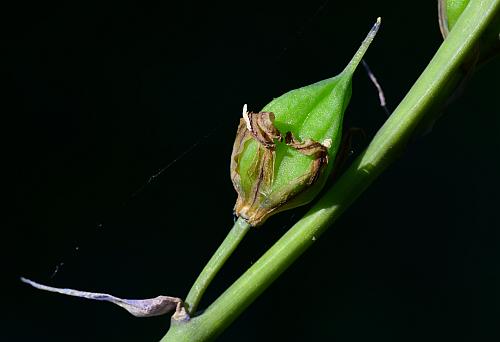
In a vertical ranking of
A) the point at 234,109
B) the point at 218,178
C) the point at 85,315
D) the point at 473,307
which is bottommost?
the point at 473,307

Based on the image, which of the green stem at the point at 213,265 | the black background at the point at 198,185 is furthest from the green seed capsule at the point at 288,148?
the black background at the point at 198,185

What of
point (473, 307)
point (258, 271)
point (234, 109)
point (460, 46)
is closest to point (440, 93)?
point (460, 46)

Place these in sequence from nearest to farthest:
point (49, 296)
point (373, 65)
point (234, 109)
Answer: point (49, 296)
point (234, 109)
point (373, 65)

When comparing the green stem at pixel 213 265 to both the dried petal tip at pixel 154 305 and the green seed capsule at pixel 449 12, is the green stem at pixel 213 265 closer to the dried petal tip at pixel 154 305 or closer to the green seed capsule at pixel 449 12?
the dried petal tip at pixel 154 305

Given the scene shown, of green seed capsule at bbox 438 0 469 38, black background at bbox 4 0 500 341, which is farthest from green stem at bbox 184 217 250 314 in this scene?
black background at bbox 4 0 500 341

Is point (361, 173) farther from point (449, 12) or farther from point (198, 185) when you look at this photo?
point (198, 185)

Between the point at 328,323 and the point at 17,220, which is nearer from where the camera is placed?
the point at 17,220

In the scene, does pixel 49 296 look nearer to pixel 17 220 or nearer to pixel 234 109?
pixel 17 220
